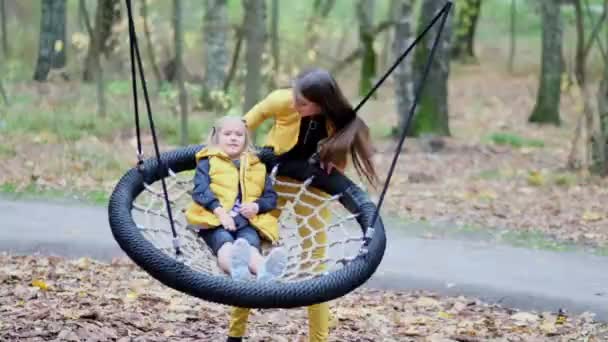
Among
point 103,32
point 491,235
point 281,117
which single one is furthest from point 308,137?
point 103,32

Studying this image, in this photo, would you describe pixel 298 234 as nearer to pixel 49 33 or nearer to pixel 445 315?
pixel 445 315

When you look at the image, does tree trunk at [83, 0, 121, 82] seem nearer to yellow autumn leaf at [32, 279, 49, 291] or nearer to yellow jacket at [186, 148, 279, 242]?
yellow autumn leaf at [32, 279, 49, 291]

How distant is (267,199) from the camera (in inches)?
160

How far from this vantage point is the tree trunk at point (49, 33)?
14.0m

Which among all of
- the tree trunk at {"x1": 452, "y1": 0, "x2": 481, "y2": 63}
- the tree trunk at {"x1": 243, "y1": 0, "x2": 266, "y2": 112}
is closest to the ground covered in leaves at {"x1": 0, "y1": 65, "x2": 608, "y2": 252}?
the tree trunk at {"x1": 243, "y1": 0, "x2": 266, "y2": 112}

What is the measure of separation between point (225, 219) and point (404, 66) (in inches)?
348

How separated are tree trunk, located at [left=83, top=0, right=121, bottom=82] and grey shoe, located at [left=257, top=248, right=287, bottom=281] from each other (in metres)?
8.70

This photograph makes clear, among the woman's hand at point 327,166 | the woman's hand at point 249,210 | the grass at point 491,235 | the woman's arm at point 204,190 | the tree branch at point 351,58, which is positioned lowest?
the grass at point 491,235

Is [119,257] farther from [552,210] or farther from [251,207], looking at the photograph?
[552,210]

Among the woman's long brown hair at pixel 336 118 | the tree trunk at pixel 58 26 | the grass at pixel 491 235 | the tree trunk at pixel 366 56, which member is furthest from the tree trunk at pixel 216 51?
the woman's long brown hair at pixel 336 118

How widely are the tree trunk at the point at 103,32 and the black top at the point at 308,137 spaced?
8.12m

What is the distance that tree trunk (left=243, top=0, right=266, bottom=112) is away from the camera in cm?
944

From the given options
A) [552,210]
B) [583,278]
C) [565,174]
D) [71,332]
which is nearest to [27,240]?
[71,332]

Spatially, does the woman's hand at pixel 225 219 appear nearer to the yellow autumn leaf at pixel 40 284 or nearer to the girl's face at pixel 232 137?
the girl's face at pixel 232 137
